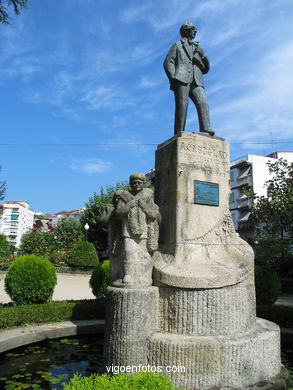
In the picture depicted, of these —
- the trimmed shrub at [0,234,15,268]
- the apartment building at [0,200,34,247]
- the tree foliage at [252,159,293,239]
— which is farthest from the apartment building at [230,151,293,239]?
the apartment building at [0,200,34,247]

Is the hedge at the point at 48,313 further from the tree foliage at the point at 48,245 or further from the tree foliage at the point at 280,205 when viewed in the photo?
the tree foliage at the point at 48,245

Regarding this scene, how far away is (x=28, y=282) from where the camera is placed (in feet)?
25.0

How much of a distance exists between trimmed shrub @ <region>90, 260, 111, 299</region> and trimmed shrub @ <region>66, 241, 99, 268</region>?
1336cm

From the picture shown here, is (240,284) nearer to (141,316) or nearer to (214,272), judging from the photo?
(214,272)

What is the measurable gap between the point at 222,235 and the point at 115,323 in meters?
2.07

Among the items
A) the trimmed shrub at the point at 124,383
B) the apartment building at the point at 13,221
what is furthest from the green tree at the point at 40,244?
the apartment building at the point at 13,221

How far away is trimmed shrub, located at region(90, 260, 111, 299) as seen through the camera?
8367mm

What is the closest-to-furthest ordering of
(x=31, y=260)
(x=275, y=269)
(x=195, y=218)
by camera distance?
(x=195, y=218)
(x=31, y=260)
(x=275, y=269)

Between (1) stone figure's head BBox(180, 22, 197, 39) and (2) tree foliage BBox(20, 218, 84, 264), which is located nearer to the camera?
(1) stone figure's head BBox(180, 22, 197, 39)

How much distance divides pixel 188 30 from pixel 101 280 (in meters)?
6.04

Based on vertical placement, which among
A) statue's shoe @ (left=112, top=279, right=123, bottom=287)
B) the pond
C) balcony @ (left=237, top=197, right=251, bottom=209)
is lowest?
the pond

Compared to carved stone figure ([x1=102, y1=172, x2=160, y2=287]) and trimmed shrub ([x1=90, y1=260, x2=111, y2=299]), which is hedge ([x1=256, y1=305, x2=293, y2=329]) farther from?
carved stone figure ([x1=102, y1=172, x2=160, y2=287])

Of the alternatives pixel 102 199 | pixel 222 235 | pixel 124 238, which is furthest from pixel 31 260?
pixel 102 199

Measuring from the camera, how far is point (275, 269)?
18.3 metres
